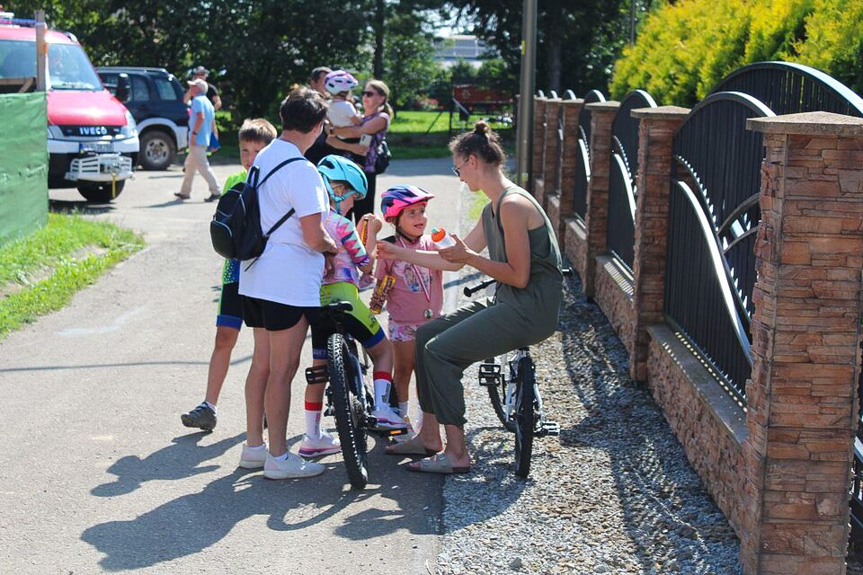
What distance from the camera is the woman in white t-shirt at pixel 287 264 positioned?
5.64 m

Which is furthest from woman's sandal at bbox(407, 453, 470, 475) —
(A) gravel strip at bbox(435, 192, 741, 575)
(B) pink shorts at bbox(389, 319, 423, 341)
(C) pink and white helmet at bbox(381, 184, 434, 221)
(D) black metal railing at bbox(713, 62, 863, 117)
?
(D) black metal railing at bbox(713, 62, 863, 117)

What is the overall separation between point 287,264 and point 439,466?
1.33m

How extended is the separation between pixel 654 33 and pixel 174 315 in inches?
282

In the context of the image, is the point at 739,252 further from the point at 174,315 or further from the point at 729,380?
the point at 174,315

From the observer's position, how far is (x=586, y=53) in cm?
3559

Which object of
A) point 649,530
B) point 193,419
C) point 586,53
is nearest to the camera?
point 649,530

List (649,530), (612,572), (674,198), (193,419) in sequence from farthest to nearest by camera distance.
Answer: (674,198) < (193,419) < (649,530) < (612,572)

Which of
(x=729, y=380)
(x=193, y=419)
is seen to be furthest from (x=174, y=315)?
(x=729, y=380)

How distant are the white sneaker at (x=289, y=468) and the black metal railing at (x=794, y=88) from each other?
2.94 metres

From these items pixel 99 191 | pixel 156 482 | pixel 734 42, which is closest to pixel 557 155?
pixel 734 42

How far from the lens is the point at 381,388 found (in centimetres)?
630

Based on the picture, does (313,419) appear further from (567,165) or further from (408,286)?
(567,165)

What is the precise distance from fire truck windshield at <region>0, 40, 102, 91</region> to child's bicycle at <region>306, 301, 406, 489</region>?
38.3 ft

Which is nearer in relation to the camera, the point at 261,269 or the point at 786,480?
the point at 786,480
